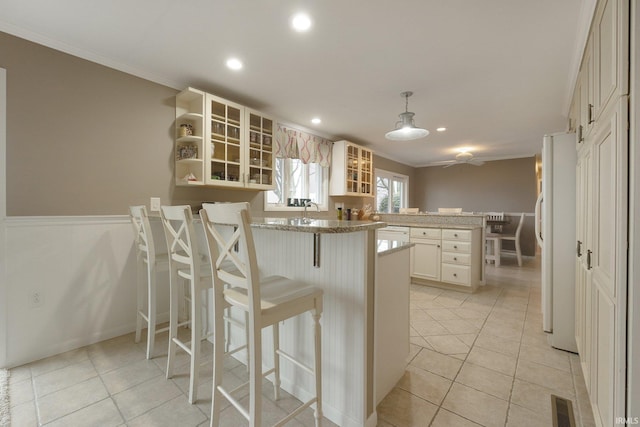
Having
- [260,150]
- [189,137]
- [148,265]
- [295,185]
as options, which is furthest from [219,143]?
[295,185]

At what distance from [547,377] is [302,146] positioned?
3620 millimetres

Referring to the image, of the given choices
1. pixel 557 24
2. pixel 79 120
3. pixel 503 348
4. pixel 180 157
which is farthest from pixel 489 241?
pixel 79 120

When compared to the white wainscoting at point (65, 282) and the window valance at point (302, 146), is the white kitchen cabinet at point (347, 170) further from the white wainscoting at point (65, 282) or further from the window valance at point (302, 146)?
the white wainscoting at point (65, 282)

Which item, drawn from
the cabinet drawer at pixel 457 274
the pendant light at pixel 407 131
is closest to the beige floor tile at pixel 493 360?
the cabinet drawer at pixel 457 274

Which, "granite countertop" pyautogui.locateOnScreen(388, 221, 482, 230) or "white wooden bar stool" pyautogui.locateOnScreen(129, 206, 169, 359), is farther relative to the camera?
"granite countertop" pyautogui.locateOnScreen(388, 221, 482, 230)

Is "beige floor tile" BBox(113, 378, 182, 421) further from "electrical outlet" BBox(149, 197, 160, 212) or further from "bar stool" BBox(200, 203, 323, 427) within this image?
"electrical outlet" BBox(149, 197, 160, 212)

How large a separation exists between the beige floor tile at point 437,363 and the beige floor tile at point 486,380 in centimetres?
5

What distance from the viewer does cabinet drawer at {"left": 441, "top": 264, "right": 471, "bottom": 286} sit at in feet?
11.6

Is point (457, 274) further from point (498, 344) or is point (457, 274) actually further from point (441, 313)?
point (498, 344)

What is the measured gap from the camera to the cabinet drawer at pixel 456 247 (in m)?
3.55

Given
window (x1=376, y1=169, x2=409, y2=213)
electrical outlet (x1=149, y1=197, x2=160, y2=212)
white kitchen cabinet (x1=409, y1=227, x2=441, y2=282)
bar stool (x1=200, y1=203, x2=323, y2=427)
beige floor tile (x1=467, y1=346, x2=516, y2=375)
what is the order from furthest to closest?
1. window (x1=376, y1=169, x2=409, y2=213)
2. white kitchen cabinet (x1=409, y1=227, x2=441, y2=282)
3. electrical outlet (x1=149, y1=197, x2=160, y2=212)
4. beige floor tile (x1=467, y1=346, x2=516, y2=375)
5. bar stool (x1=200, y1=203, x2=323, y2=427)

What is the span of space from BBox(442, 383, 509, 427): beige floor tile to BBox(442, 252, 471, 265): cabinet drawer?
2180 mm

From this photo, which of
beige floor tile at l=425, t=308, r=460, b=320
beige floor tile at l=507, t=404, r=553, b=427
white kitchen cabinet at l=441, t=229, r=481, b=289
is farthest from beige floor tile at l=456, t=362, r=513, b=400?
white kitchen cabinet at l=441, t=229, r=481, b=289

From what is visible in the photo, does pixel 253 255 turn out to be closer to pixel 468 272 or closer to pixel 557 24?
pixel 557 24
